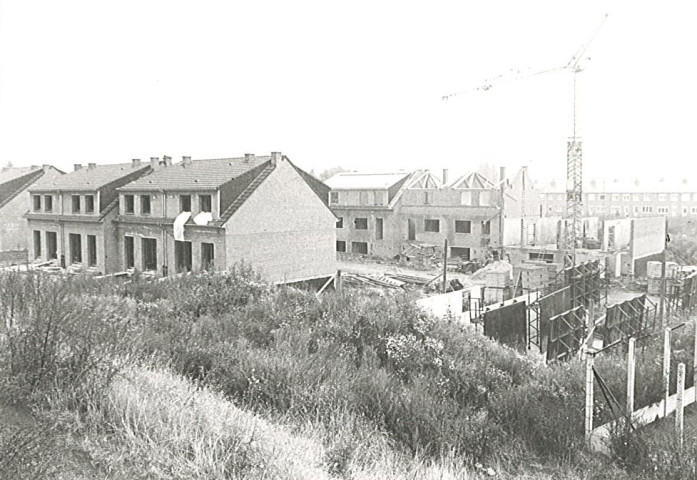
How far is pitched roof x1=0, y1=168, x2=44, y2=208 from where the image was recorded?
140 ft

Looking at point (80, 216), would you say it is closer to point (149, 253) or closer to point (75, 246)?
point (75, 246)

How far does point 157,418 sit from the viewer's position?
7305mm

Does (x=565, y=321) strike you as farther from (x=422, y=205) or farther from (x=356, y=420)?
(x=422, y=205)

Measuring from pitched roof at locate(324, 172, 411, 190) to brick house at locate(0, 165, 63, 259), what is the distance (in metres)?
23.3

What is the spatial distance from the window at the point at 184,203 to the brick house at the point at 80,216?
566cm

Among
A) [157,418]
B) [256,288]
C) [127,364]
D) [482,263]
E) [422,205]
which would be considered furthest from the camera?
[422,205]

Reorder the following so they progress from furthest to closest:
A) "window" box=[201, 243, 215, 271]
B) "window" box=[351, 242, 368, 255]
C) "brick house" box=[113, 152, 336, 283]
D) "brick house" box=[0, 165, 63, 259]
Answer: "window" box=[351, 242, 368, 255]
"brick house" box=[0, 165, 63, 259]
"window" box=[201, 243, 215, 271]
"brick house" box=[113, 152, 336, 283]

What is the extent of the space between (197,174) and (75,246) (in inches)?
389

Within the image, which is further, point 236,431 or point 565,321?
point 565,321

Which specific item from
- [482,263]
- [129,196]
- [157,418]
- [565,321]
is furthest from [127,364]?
[482,263]

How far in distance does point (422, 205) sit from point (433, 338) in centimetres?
3251

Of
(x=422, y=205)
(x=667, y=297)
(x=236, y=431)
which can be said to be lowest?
(x=667, y=297)

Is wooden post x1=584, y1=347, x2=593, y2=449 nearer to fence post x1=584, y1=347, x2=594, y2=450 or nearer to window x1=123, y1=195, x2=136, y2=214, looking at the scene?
fence post x1=584, y1=347, x2=594, y2=450

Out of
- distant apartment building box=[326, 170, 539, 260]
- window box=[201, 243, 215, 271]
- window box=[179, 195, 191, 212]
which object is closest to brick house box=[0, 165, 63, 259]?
window box=[179, 195, 191, 212]
